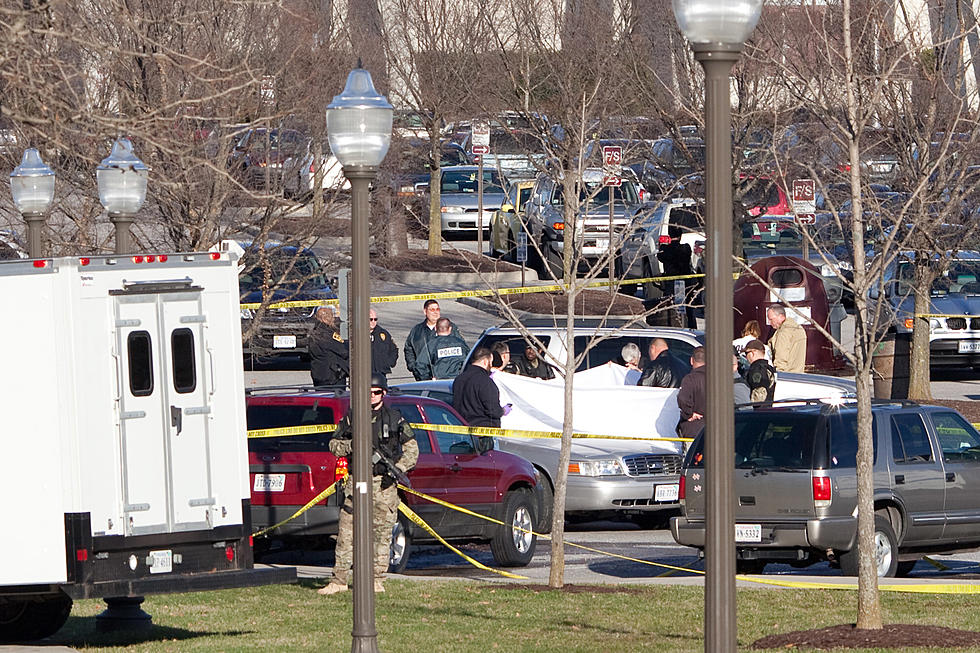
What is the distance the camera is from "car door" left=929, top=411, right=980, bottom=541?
14273 millimetres

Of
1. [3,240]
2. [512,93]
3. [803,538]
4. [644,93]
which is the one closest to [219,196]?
[3,240]

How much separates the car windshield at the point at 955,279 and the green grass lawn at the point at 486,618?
14.6m

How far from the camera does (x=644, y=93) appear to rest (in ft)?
86.3

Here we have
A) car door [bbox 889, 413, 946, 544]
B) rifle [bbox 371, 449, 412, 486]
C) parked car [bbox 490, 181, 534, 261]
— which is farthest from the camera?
parked car [bbox 490, 181, 534, 261]

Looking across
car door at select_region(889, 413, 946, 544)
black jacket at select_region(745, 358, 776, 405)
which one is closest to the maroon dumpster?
black jacket at select_region(745, 358, 776, 405)

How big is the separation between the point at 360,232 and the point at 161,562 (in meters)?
3.00

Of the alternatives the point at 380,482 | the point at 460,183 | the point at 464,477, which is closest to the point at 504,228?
the point at 460,183

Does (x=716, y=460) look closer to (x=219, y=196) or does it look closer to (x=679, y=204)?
(x=219, y=196)

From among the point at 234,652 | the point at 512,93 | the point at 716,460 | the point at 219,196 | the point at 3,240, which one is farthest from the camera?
the point at 512,93

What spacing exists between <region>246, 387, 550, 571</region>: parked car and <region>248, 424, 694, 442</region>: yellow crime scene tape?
51 mm

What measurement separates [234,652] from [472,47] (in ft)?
70.4

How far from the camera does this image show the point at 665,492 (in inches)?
658

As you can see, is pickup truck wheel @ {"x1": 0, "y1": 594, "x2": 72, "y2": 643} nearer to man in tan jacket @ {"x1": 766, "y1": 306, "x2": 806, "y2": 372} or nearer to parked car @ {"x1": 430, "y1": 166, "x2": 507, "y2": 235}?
man in tan jacket @ {"x1": 766, "y1": 306, "x2": 806, "y2": 372}

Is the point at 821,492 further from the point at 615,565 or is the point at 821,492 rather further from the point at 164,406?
the point at 164,406
